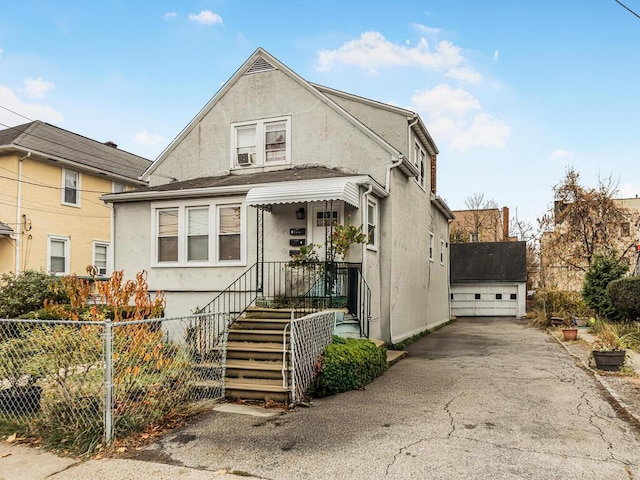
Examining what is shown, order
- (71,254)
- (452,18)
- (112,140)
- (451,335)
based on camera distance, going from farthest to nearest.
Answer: (112,140) → (71,254) → (451,335) → (452,18)

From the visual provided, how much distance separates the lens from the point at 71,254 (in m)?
20.3

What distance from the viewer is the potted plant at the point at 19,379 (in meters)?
6.42

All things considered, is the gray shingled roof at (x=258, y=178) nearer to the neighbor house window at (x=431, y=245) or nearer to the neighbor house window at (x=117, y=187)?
the neighbor house window at (x=431, y=245)

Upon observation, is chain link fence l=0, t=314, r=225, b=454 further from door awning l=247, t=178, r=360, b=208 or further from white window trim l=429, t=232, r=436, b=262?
white window trim l=429, t=232, r=436, b=262

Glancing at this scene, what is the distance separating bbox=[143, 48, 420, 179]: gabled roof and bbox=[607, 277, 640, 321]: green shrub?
7.64 metres

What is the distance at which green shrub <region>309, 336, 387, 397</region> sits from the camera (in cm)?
799

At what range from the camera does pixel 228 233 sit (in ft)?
41.2

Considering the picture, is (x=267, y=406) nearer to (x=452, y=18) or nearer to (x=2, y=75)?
(x=452, y=18)

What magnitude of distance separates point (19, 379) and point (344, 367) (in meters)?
4.81

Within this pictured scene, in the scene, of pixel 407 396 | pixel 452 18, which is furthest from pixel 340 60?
pixel 407 396

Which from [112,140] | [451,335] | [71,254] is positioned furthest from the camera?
[112,140]

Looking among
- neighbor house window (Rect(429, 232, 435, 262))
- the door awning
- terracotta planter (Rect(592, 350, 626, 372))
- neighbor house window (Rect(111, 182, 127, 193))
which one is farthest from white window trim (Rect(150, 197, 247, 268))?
neighbor house window (Rect(111, 182, 127, 193))

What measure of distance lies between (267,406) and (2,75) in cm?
1364

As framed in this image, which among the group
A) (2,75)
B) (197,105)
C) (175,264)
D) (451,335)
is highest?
(2,75)
